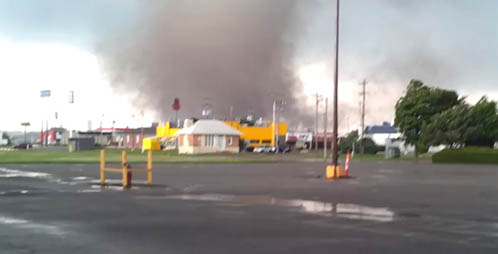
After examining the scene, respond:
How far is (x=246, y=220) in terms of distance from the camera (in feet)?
44.3

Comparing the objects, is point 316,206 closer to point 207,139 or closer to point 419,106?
point 207,139

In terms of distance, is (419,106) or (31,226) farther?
(419,106)

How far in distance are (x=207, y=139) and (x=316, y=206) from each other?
71011mm

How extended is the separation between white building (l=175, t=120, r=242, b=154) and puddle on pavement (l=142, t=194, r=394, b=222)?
65.5 metres

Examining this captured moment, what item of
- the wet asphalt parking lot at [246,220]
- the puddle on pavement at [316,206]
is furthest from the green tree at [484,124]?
the puddle on pavement at [316,206]

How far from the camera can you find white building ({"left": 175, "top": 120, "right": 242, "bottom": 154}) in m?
85.6

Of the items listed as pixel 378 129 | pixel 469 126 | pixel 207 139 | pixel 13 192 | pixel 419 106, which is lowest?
pixel 13 192

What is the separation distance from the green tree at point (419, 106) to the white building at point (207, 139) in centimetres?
2426

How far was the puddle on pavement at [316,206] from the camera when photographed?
47.5ft

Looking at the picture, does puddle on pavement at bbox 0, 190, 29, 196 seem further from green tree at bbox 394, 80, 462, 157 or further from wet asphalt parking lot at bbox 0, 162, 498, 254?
green tree at bbox 394, 80, 462, 157

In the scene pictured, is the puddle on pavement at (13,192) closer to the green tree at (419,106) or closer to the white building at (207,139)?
the white building at (207,139)

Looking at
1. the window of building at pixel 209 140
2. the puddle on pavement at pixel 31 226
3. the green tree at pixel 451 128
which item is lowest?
the puddle on pavement at pixel 31 226

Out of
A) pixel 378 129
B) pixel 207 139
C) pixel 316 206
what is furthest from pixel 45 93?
pixel 378 129

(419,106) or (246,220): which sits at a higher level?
(419,106)
